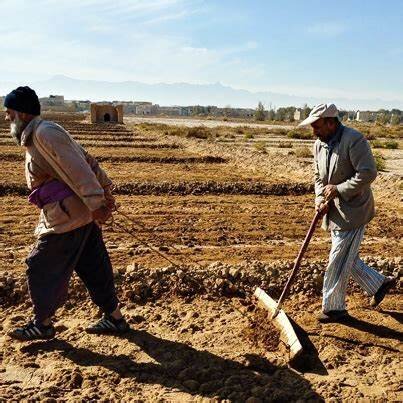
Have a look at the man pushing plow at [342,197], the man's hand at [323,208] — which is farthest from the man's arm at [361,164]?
the man's hand at [323,208]

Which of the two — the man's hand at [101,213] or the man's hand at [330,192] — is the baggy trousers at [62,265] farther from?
the man's hand at [330,192]

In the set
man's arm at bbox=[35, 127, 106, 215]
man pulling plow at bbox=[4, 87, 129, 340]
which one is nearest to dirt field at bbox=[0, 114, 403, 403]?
man pulling plow at bbox=[4, 87, 129, 340]

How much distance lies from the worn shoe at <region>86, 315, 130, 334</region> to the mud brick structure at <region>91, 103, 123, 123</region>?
152ft

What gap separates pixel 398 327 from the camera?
3869mm

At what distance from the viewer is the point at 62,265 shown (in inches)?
130

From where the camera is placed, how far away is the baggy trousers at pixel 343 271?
3695 mm

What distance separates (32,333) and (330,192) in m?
2.47

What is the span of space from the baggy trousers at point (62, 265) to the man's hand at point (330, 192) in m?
1.76

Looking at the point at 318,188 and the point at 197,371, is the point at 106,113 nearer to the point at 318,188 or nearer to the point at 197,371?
the point at 318,188

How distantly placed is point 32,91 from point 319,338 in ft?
9.22

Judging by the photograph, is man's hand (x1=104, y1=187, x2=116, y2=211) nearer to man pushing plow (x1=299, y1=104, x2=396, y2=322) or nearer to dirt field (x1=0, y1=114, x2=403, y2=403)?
dirt field (x1=0, y1=114, x2=403, y2=403)

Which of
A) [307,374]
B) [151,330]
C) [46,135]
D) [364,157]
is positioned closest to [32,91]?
[46,135]

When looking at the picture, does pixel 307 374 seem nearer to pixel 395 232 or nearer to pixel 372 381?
pixel 372 381

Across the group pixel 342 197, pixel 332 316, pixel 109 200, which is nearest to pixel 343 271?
pixel 332 316
